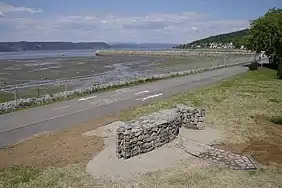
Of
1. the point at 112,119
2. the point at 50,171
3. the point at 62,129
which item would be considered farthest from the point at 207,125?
the point at 50,171

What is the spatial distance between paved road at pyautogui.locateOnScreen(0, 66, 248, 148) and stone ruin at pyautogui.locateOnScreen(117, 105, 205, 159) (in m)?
4.55

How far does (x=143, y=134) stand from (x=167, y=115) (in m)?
2.04

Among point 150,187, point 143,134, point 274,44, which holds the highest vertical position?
point 274,44

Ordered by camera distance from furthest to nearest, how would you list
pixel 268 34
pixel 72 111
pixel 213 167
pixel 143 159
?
1. pixel 268 34
2. pixel 72 111
3. pixel 143 159
4. pixel 213 167

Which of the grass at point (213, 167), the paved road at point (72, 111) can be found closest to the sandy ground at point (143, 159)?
the grass at point (213, 167)

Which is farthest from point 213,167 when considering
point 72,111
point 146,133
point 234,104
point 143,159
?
point 234,104

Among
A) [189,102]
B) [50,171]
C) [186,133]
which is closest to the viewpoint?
[50,171]

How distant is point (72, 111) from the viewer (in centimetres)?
1727

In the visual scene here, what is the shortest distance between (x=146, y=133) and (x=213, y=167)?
2432mm

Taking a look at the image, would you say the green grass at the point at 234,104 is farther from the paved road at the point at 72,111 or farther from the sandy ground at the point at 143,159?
the sandy ground at the point at 143,159

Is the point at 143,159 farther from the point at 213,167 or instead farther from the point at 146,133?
the point at 213,167

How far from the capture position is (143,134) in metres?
10.8

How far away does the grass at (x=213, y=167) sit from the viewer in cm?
887

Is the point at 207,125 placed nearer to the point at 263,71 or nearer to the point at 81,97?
the point at 81,97
